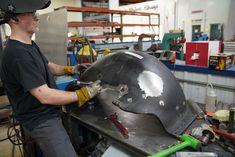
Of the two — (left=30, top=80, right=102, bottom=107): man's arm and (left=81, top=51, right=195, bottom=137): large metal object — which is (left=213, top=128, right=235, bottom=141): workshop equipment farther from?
(left=30, top=80, right=102, bottom=107): man's arm

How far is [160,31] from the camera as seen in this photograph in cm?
609

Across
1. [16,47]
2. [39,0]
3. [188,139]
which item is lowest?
[188,139]

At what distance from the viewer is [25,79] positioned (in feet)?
3.85

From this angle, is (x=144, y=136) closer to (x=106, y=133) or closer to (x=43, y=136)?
(x=106, y=133)

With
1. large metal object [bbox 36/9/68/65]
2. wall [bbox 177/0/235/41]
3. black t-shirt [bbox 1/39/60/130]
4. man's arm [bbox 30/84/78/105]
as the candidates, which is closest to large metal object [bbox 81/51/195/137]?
man's arm [bbox 30/84/78/105]

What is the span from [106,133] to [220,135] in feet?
2.01

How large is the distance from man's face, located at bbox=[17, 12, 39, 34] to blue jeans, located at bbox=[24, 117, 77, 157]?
611 millimetres

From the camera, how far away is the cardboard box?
200 centimetres

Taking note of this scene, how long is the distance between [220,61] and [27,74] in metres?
1.73

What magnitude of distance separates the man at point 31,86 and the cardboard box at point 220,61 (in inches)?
52.9

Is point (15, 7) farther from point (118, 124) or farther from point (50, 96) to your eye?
point (118, 124)

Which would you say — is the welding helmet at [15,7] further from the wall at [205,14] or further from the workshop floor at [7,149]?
the wall at [205,14]

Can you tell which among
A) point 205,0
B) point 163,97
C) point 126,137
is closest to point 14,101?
point 126,137

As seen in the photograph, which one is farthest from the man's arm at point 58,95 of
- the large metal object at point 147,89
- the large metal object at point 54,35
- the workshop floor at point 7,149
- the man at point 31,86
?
the workshop floor at point 7,149
